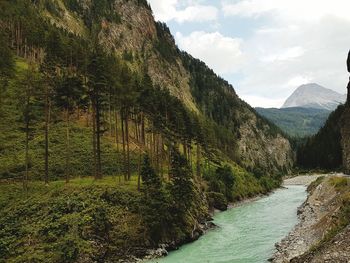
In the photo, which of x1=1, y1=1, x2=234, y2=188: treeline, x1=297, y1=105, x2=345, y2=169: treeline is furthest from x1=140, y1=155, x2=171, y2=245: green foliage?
x1=297, y1=105, x2=345, y2=169: treeline

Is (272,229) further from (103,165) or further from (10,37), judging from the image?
(10,37)

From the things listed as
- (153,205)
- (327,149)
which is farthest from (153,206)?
(327,149)

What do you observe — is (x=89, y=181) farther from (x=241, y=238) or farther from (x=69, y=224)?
(x=241, y=238)

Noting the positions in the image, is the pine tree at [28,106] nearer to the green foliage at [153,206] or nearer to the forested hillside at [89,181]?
the forested hillside at [89,181]

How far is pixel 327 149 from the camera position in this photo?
17700 centimetres

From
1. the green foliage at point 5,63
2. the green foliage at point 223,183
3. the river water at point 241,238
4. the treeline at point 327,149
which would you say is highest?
the green foliage at point 5,63

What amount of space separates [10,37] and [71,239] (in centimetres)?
9987

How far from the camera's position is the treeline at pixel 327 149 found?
16912cm

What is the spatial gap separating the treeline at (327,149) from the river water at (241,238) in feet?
334

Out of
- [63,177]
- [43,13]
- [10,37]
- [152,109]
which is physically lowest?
[63,177]

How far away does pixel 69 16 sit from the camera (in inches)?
7859

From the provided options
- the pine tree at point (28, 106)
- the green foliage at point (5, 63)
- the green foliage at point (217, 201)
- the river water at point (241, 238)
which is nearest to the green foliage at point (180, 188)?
the river water at point (241, 238)

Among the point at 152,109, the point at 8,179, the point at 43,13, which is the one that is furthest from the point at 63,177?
the point at 43,13

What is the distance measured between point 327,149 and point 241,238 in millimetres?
140040
